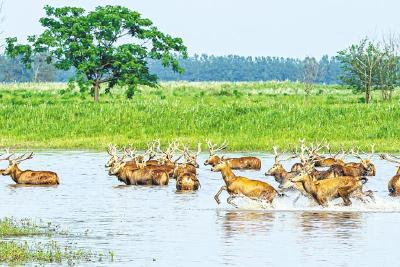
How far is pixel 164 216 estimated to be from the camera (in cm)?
2392

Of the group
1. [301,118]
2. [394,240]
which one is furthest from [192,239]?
[301,118]

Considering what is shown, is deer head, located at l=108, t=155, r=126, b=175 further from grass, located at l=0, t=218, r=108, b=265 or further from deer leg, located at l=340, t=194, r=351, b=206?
grass, located at l=0, t=218, r=108, b=265

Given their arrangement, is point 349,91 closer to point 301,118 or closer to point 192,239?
point 301,118

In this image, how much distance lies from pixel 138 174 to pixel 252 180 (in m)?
7.18

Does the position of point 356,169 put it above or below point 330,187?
below

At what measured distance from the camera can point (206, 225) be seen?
22.2 metres

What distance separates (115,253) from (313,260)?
10.6 feet

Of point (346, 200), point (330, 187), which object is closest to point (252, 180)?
point (330, 187)

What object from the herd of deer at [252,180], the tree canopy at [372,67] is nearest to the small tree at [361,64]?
the tree canopy at [372,67]

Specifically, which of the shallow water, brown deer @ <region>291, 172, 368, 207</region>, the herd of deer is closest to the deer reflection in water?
the shallow water

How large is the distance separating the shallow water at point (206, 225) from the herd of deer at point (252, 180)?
1.06ft

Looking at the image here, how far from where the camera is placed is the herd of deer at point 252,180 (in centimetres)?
2472

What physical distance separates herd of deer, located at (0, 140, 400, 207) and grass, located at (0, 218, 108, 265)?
5.41m

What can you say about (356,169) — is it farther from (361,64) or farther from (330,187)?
(361,64)
